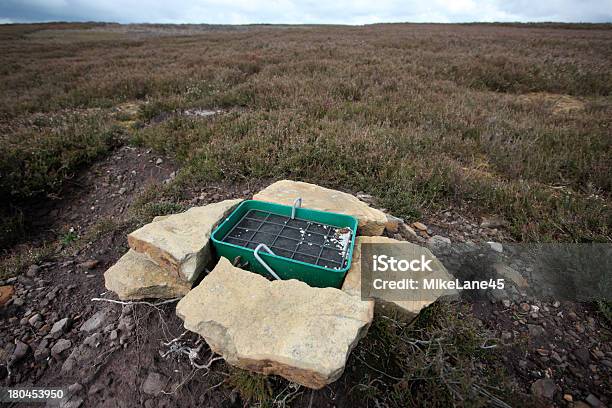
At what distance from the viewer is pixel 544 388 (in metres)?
2.04

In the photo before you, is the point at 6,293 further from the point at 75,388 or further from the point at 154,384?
the point at 154,384

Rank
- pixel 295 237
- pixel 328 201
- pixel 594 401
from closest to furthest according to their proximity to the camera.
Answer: pixel 594 401 < pixel 295 237 < pixel 328 201

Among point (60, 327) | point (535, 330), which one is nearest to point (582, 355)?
point (535, 330)

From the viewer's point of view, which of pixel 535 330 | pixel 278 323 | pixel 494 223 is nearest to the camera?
pixel 278 323

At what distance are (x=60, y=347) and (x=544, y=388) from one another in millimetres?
3469

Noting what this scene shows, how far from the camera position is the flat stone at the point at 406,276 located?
2.17 meters

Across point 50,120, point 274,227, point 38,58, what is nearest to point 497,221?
point 274,227

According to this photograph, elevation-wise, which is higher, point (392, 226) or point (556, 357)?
point (392, 226)

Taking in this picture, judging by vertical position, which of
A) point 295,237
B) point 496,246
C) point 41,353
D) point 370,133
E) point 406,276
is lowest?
point 41,353

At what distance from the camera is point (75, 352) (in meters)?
2.27

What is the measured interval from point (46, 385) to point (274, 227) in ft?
6.38

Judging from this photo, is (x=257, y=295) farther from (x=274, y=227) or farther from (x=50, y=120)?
(x=50, y=120)

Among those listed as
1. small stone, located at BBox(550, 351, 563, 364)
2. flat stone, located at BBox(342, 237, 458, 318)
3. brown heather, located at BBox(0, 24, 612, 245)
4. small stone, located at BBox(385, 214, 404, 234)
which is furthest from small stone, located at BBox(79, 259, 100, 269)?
small stone, located at BBox(550, 351, 563, 364)

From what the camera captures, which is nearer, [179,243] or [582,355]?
[582,355]
